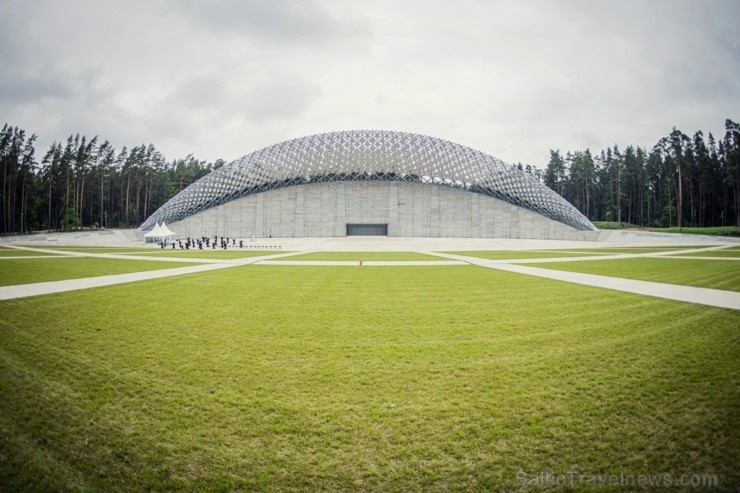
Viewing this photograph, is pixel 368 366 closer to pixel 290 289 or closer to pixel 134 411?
pixel 134 411

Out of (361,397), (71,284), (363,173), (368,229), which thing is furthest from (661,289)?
(363,173)

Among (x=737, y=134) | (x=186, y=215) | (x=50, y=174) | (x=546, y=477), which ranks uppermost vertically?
(x=737, y=134)

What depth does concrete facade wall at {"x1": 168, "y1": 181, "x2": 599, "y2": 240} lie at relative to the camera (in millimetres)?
63750

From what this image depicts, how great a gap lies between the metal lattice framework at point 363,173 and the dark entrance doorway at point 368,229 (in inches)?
333

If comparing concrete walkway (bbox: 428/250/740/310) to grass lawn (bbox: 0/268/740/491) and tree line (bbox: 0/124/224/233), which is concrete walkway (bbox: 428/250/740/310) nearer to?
grass lawn (bbox: 0/268/740/491)

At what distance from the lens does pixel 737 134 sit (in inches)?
2409

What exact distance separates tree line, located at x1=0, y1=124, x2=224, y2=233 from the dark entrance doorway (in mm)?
49454

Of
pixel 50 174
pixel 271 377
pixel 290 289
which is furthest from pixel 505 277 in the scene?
pixel 50 174

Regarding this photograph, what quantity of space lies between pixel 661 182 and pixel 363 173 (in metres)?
72.3

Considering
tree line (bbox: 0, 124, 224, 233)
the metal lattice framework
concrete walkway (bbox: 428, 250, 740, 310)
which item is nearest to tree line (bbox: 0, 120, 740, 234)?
tree line (bbox: 0, 124, 224, 233)

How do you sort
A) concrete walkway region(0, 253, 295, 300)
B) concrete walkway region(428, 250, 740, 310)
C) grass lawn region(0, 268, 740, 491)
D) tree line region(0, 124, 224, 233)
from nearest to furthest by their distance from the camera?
grass lawn region(0, 268, 740, 491)
concrete walkway region(428, 250, 740, 310)
concrete walkway region(0, 253, 295, 300)
tree line region(0, 124, 224, 233)

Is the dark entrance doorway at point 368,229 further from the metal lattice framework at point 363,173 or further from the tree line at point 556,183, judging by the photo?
the tree line at point 556,183

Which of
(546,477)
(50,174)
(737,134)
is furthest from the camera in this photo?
(50,174)

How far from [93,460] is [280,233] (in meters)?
62.5
